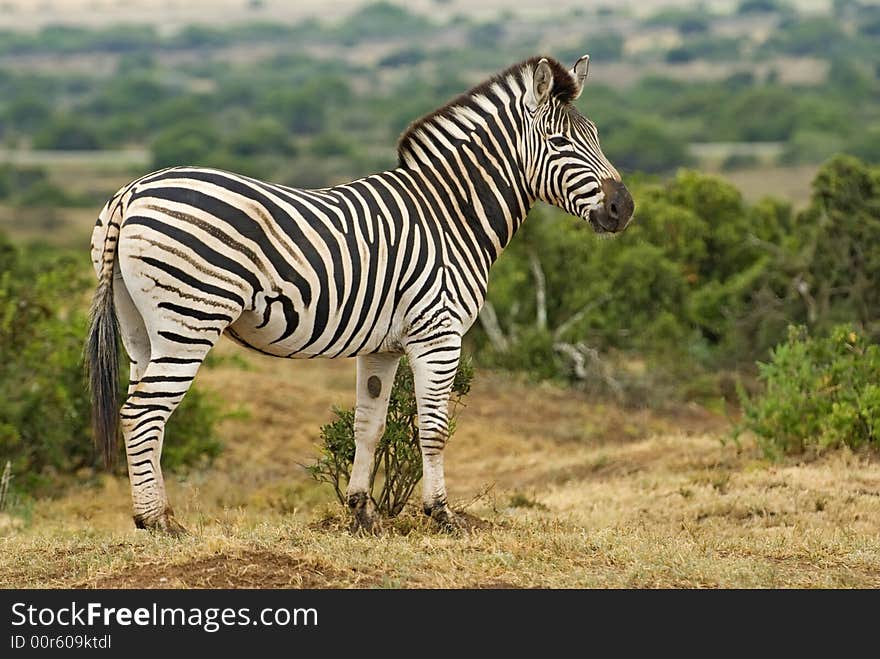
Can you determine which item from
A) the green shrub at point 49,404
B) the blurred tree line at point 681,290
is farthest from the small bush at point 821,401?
the green shrub at point 49,404

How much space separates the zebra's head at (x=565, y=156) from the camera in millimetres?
8938

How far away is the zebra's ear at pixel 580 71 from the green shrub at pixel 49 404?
6.80 metres

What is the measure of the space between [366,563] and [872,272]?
12587mm

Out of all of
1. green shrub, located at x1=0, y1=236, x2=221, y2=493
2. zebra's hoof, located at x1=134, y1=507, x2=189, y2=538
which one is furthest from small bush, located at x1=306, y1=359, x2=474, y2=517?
green shrub, located at x1=0, y1=236, x2=221, y2=493

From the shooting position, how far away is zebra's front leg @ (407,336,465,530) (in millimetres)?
8555

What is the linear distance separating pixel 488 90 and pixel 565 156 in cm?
69

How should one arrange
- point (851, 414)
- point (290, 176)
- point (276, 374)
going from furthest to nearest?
point (290, 176) → point (276, 374) → point (851, 414)

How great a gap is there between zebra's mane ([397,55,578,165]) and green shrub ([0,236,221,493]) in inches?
241

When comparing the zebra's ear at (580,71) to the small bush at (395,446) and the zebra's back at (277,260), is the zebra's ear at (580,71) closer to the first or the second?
the zebra's back at (277,260)

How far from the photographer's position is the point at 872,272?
60.3 ft

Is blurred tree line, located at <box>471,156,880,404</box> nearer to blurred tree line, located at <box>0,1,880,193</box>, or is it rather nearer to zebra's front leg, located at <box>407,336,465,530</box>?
zebra's front leg, located at <box>407,336,465,530</box>

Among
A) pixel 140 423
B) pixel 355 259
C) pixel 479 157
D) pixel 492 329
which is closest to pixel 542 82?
pixel 479 157
